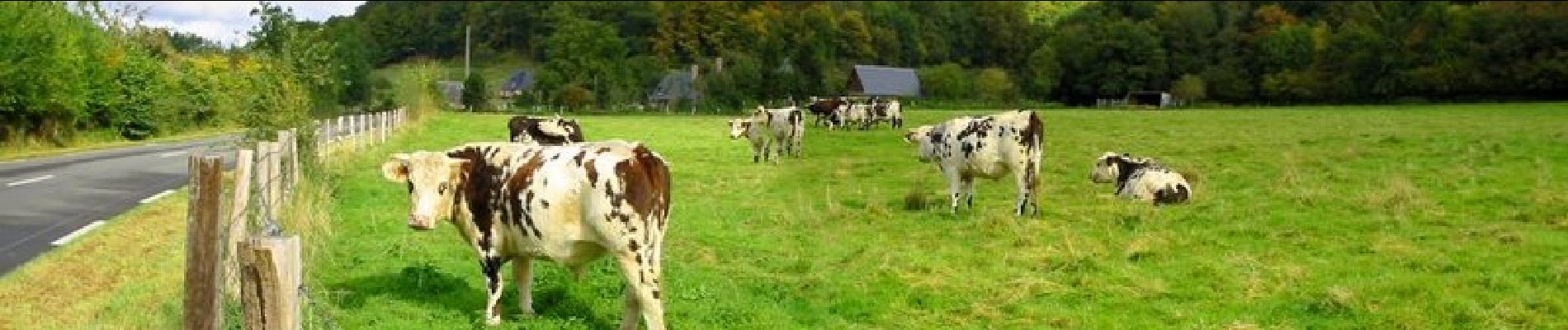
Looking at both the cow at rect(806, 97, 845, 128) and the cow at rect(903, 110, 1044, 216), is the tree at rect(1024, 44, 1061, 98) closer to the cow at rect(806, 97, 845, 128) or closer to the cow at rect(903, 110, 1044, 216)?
the cow at rect(806, 97, 845, 128)

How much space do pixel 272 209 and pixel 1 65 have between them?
22.3 metres

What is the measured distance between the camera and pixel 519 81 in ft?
468

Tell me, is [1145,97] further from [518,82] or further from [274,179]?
[274,179]

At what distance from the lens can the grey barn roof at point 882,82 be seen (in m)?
108

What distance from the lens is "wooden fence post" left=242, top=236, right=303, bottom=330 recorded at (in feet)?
14.7

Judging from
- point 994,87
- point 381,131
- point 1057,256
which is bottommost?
point 1057,256

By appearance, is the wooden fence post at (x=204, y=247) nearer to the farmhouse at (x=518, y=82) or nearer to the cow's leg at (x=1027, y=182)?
the cow's leg at (x=1027, y=182)

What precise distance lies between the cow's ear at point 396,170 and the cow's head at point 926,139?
A: 33.3 feet

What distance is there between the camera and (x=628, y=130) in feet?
143

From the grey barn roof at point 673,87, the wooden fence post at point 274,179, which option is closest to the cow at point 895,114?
the wooden fence post at point 274,179

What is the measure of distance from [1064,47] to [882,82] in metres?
16.3

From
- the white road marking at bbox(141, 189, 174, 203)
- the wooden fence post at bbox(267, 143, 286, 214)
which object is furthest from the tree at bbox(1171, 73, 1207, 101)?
the wooden fence post at bbox(267, 143, 286, 214)

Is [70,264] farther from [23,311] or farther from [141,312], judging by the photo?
[141,312]

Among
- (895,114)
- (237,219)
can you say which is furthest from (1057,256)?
(895,114)
